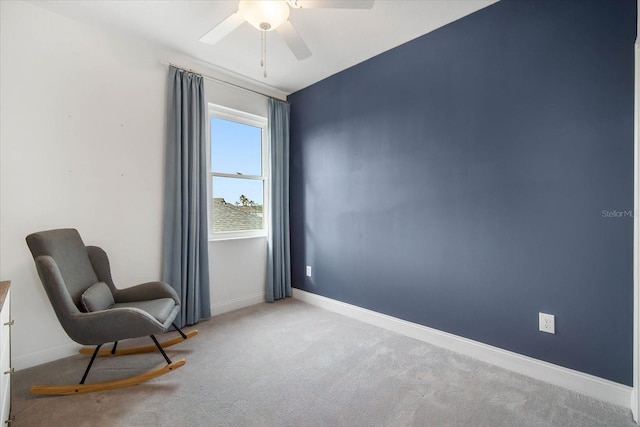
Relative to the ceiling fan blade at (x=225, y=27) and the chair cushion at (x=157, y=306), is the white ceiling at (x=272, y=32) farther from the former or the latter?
the chair cushion at (x=157, y=306)

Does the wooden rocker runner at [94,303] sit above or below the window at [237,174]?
below

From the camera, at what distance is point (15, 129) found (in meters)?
2.09

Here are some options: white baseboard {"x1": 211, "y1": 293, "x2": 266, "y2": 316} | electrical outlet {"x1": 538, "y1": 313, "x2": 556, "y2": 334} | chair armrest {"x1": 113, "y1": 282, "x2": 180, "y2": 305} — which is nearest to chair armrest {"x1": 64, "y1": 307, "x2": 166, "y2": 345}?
chair armrest {"x1": 113, "y1": 282, "x2": 180, "y2": 305}

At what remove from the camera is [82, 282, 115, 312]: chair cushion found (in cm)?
191

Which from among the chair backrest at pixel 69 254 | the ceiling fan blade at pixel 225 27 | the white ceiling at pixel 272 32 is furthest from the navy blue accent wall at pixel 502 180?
the chair backrest at pixel 69 254

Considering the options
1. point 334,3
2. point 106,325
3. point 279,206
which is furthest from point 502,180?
point 106,325

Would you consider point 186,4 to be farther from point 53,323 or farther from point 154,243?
point 53,323

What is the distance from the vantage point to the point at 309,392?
72.2 inches

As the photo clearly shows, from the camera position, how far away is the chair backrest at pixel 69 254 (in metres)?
1.89

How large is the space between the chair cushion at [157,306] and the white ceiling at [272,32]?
7.14 ft

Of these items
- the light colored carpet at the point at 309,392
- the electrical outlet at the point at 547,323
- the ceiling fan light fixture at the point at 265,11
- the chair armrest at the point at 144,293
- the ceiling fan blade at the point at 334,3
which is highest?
the ceiling fan blade at the point at 334,3

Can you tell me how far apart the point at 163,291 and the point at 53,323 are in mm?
804

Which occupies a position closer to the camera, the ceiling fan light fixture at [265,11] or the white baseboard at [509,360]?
the ceiling fan light fixture at [265,11]

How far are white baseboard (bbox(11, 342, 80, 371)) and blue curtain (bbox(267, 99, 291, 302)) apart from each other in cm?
183
